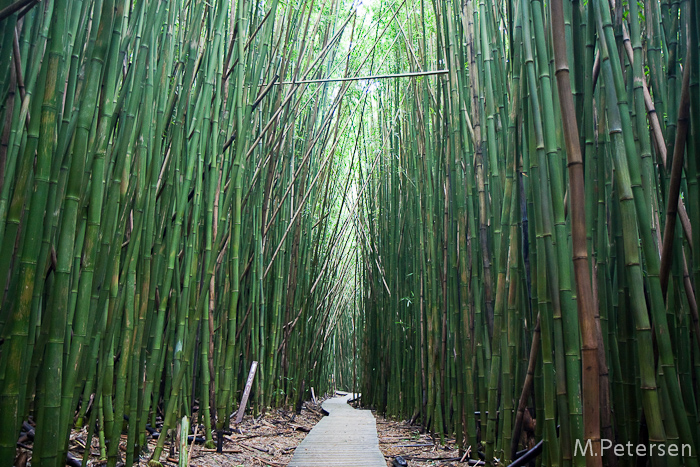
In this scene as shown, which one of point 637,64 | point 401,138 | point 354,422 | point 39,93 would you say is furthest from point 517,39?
point 354,422

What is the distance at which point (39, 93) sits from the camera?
2.47 ft

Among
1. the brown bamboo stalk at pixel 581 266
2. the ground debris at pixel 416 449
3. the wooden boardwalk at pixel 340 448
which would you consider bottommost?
the ground debris at pixel 416 449

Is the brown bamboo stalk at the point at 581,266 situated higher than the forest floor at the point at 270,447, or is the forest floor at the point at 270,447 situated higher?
the brown bamboo stalk at the point at 581,266

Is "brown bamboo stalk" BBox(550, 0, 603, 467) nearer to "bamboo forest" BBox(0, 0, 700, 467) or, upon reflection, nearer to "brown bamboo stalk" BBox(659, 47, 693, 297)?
"bamboo forest" BBox(0, 0, 700, 467)

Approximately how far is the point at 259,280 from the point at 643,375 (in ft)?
5.39

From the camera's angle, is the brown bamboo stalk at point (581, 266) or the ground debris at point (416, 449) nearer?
the brown bamboo stalk at point (581, 266)

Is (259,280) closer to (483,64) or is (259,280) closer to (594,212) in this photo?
(483,64)

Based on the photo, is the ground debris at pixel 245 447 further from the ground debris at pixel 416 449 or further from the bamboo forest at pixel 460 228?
the ground debris at pixel 416 449

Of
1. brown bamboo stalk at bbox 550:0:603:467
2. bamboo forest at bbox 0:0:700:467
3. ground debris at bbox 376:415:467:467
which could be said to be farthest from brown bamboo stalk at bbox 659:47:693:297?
ground debris at bbox 376:415:467:467

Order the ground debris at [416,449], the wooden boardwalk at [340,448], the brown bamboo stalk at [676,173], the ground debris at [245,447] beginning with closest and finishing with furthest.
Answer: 1. the brown bamboo stalk at [676,173]
2. the ground debris at [245,447]
3. the wooden boardwalk at [340,448]
4. the ground debris at [416,449]

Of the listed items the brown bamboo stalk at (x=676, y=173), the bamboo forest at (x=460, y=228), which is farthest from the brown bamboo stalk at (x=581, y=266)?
the brown bamboo stalk at (x=676, y=173)

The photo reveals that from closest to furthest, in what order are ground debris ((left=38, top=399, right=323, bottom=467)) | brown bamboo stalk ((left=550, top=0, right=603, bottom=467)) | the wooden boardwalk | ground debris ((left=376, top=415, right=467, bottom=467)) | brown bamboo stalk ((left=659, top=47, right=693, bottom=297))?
1. brown bamboo stalk ((left=550, top=0, right=603, bottom=467))
2. brown bamboo stalk ((left=659, top=47, right=693, bottom=297))
3. ground debris ((left=38, top=399, right=323, bottom=467))
4. the wooden boardwalk
5. ground debris ((left=376, top=415, right=467, bottom=467))

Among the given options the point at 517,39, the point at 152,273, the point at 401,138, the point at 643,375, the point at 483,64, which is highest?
the point at 401,138

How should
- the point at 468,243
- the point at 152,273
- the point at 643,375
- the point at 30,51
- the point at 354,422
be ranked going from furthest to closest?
the point at 354,422 < the point at 468,243 < the point at 152,273 < the point at 30,51 < the point at 643,375
